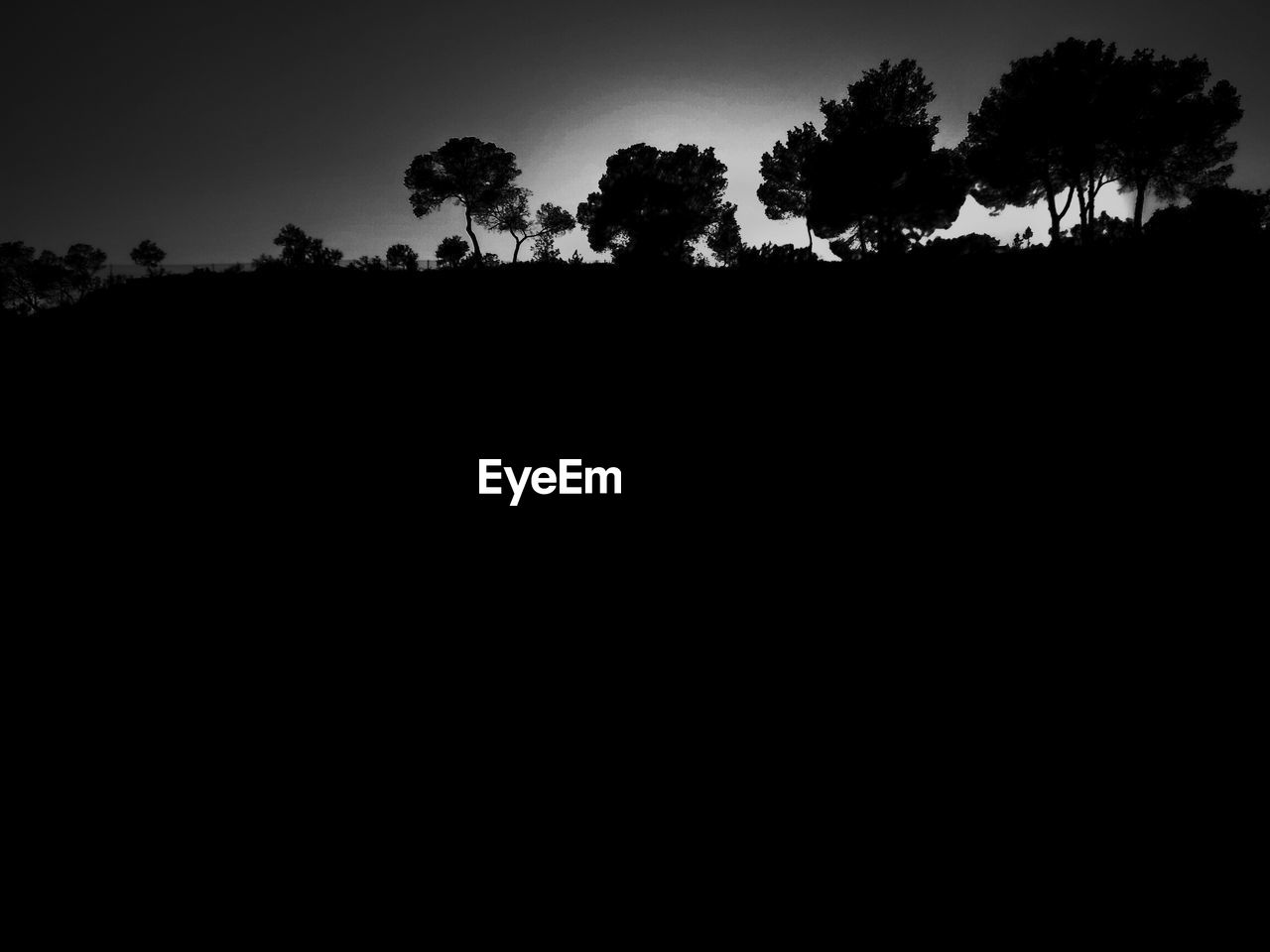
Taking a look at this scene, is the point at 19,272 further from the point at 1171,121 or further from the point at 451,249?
the point at 1171,121

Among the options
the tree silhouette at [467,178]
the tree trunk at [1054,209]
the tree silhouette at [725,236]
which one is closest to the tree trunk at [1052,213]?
the tree trunk at [1054,209]

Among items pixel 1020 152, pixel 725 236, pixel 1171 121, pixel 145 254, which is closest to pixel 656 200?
pixel 725 236

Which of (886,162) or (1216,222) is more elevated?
(886,162)

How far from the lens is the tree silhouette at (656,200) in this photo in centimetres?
3753

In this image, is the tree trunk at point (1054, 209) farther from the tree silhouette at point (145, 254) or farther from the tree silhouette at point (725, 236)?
the tree silhouette at point (145, 254)

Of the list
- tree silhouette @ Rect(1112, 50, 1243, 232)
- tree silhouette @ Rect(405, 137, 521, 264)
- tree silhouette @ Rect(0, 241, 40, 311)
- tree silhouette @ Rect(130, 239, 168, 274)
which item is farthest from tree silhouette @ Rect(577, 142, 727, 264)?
tree silhouette @ Rect(0, 241, 40, 311)

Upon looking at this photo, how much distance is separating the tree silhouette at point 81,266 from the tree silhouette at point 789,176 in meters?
94.6

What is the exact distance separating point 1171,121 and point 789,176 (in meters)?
20.3

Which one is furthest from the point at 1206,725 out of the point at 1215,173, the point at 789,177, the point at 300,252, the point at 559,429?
the point at 300,252

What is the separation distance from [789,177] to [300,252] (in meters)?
50.8

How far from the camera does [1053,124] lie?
2728cm

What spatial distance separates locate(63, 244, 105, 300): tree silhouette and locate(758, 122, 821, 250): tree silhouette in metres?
94.6

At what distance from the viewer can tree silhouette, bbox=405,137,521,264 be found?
4328cm

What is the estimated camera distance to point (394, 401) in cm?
1091
